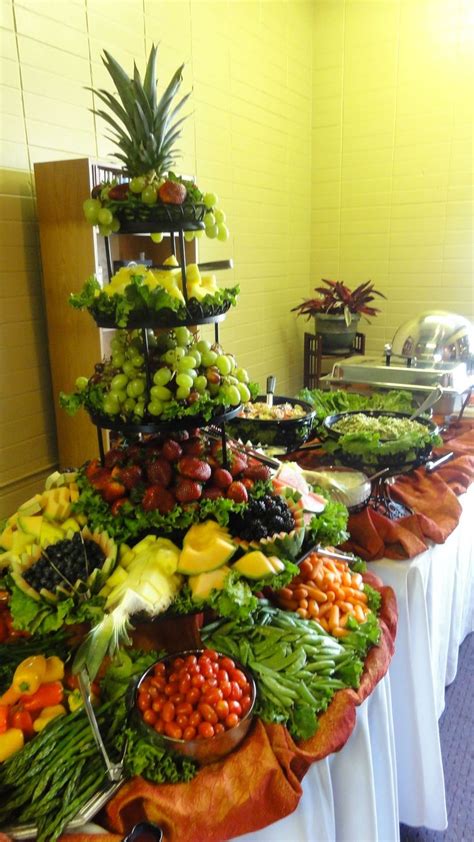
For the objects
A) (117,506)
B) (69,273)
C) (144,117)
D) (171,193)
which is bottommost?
(117,506)

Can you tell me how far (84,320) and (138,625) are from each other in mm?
1354

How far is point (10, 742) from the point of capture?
962mm

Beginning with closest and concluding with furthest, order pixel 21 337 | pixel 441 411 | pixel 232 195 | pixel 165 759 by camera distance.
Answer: pixel 165 759 → pixel 21 337 → pixel 441 411 → pixel 232 195

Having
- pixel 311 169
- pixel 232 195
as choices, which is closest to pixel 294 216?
pixel 311 169

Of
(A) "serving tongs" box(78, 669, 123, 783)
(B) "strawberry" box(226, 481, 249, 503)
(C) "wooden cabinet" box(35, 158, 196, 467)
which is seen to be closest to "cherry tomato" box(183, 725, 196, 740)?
(A) "serving tongs" box(78, 669, 123, 783)

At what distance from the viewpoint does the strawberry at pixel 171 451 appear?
4.04 feet

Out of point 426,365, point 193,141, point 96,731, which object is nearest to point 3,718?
point 96,731

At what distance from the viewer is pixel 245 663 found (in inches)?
44.3

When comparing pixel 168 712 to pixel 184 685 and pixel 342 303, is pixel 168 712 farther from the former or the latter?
pixel 342 303

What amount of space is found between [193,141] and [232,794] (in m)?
3.06

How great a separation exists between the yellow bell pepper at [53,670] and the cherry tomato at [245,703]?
371 millimetres

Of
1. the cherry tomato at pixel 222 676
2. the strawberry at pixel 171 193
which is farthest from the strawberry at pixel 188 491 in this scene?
the strawberry at pixel 171 193

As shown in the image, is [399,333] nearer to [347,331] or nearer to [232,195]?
[347,331]

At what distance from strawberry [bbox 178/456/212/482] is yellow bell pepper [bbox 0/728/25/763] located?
55 cm
